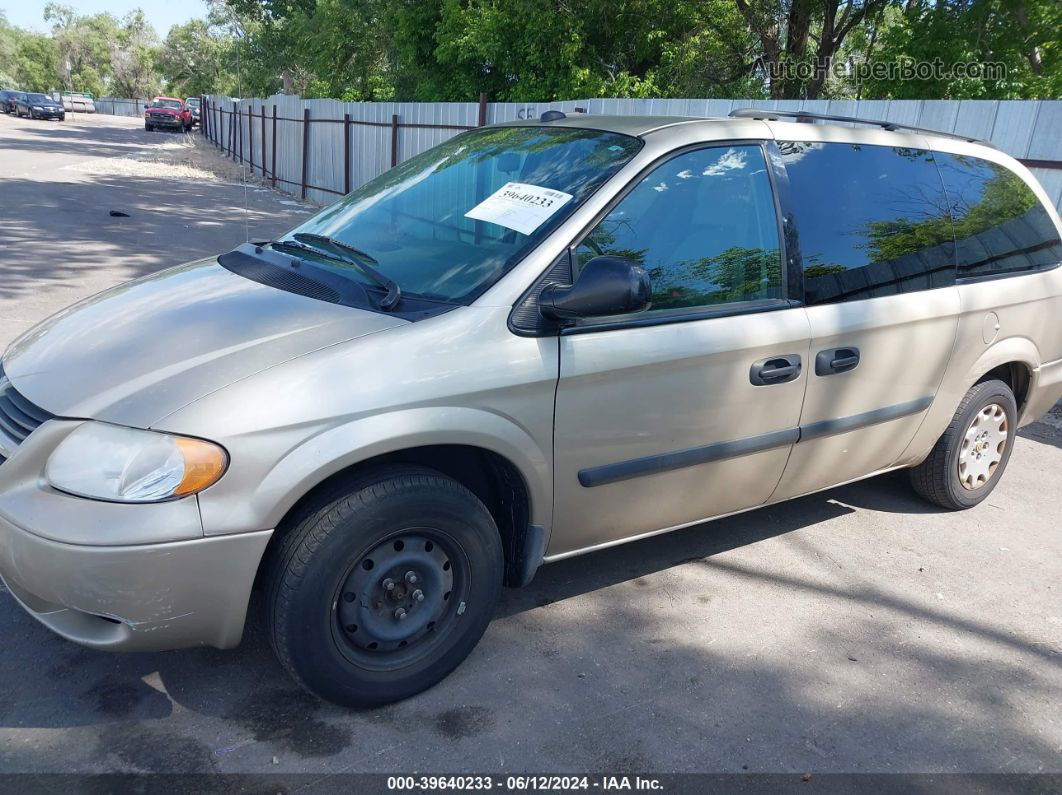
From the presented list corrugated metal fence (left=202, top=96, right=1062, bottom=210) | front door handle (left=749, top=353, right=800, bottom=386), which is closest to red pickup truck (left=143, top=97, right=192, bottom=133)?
corrugated metal fence (left=202, top=96, right=1062, bottom=210)

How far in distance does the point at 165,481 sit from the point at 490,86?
21.8 meters

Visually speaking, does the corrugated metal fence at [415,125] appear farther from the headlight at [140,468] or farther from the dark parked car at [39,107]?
the dark parked car at [39,107]

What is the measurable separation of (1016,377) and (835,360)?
5.83ft

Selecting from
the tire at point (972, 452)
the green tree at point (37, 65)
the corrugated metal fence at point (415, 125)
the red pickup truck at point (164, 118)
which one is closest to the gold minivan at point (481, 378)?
the tire at point (972, 452)

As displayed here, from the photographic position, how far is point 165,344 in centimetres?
282

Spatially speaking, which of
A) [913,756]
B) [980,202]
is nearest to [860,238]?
[980,202]

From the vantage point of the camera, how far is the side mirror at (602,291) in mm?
2805

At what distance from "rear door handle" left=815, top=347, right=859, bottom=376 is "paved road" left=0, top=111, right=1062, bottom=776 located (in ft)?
3.19

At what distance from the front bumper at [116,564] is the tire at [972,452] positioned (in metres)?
3.49

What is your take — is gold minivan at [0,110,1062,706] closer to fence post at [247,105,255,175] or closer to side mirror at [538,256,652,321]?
side mirror at [538,256,652,321]

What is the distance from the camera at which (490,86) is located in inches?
891

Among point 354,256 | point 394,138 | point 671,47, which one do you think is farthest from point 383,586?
point 671,47

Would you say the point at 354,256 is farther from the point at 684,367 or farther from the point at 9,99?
the point at 9,99

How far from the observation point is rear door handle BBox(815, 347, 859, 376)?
3592 millimetres
